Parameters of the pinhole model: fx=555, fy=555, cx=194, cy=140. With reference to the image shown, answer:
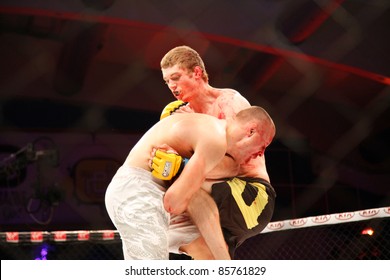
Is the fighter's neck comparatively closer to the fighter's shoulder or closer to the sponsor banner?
the fighter's shoulder

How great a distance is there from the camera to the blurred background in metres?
2.71

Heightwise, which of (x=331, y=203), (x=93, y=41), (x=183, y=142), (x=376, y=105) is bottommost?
(x=183, y=142)

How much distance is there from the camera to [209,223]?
149 centimetres

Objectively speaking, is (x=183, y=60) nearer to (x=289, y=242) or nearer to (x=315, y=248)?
(x=315, y=248)

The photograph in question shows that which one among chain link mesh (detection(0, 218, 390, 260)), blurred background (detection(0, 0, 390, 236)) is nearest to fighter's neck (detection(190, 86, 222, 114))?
blurred background (detection(0, 0, 390, 236))

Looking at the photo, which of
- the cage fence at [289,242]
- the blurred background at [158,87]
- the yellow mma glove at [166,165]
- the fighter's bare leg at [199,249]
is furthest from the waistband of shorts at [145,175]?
the cage fence at [289,242]

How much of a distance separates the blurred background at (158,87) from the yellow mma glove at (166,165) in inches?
45.3

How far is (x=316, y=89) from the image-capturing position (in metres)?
3.19

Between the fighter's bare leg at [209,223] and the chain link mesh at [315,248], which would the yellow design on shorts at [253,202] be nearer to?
the fighter's bare leg at [209,223]

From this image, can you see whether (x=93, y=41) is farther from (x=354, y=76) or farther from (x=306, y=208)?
(x=306, y=208)

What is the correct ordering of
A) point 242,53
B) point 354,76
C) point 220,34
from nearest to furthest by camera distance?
point 220,34
point 242,53
point 354,76
